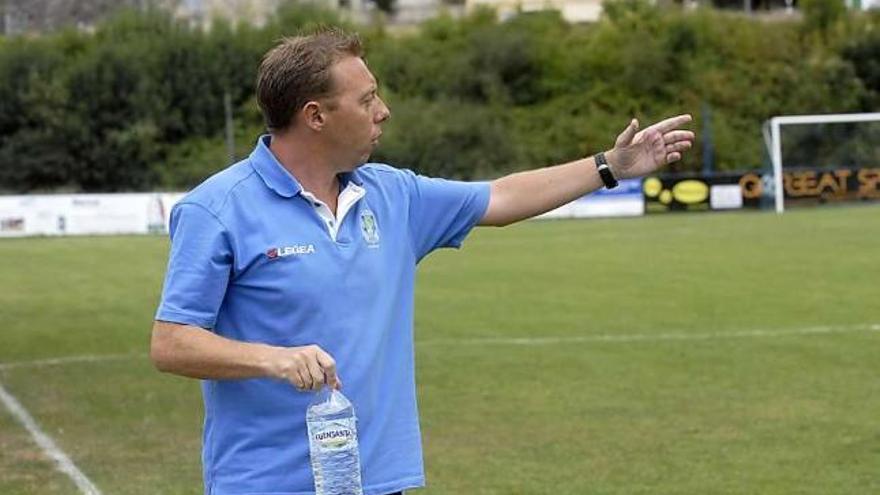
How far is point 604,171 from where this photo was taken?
5094mm

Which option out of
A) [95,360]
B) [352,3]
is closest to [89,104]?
[352,3]

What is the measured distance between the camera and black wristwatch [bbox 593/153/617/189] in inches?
200

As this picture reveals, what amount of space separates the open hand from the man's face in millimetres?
848

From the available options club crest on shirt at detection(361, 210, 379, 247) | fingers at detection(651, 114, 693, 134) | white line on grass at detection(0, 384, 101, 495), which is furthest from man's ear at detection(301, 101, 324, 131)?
white line on grass at detection(0, 384, 101, 495)

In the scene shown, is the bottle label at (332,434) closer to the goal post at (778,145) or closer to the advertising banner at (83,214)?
the advertising banner at (83,214)

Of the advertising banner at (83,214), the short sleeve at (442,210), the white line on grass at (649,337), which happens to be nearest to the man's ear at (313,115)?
the short sleeve at (442,210)

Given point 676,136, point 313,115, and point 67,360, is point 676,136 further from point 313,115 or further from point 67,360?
point 67,360

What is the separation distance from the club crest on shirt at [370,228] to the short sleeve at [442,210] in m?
0.27

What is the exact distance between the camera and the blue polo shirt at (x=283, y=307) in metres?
4.32

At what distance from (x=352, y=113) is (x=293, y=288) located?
479 millimetres

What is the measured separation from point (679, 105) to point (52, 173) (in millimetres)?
25725

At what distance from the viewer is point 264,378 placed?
432 cm

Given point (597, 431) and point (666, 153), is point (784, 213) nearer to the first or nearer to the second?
point (597, 431)

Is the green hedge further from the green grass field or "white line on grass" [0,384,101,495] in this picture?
"white line on grass" [0,384,101,495]
